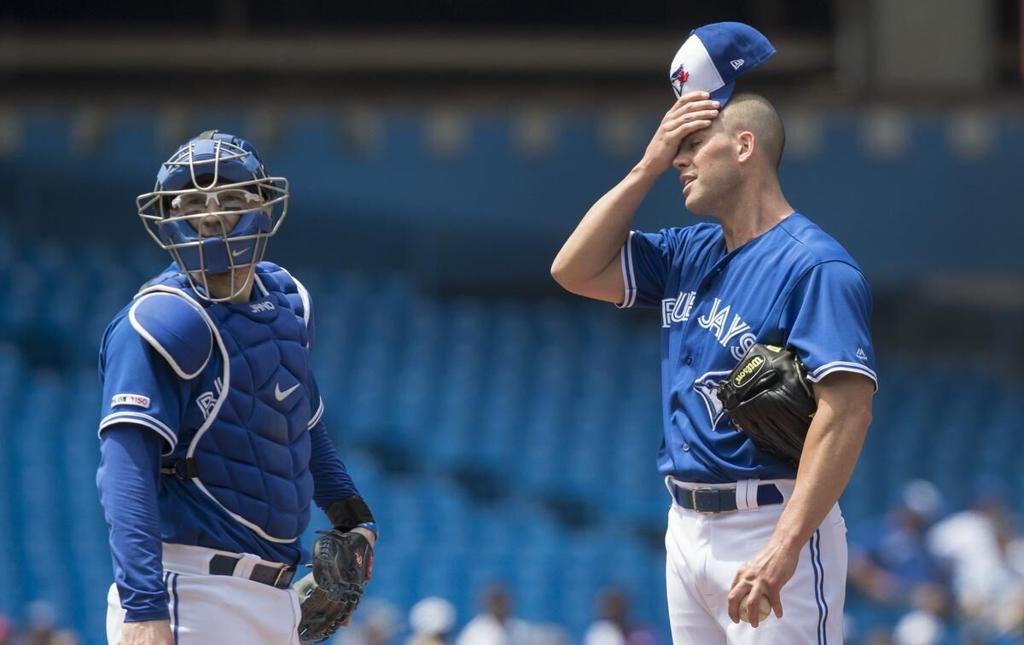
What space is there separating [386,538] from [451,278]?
163 inches

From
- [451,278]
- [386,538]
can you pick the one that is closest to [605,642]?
[386,538]

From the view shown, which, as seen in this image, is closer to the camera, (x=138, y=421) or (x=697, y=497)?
(x=138, y=421)

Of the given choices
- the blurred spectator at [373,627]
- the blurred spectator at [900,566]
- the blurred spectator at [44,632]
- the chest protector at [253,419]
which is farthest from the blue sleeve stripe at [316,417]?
the blurred spectator at [900,566]

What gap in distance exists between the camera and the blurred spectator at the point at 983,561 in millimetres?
10898

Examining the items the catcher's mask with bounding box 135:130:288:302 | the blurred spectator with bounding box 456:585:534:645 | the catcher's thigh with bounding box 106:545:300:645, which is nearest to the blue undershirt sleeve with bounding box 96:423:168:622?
the catcher's thigh with bounding box 106:545:300:645

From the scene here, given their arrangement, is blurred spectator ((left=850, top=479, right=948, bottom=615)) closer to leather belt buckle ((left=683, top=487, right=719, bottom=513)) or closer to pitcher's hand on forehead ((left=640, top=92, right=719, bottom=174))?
leather belt buckle ((left=683, top=487, right=719, bottom=513))

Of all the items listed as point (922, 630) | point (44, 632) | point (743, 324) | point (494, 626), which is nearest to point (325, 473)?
point (743, 324)

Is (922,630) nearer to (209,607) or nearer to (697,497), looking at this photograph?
(697,497)

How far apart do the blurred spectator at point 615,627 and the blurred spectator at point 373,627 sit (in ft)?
4.07

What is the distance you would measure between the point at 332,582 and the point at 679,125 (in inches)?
55.4

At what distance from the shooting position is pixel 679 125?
3938 mm

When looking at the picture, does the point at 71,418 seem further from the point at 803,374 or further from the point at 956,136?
the point at 803,374

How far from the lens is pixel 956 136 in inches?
577

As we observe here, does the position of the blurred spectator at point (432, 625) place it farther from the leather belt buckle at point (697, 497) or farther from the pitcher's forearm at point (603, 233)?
the leather belt buckle at point (697, 497)
